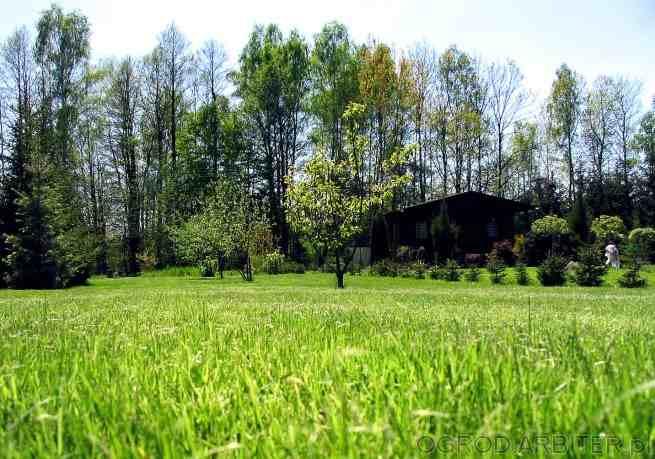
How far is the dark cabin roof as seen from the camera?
132 feet

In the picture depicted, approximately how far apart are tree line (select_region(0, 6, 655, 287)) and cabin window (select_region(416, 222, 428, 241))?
4310 mm

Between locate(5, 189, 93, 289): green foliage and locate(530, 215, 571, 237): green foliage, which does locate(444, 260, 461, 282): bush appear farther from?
locate(5, 189, 93, 289): green foliage

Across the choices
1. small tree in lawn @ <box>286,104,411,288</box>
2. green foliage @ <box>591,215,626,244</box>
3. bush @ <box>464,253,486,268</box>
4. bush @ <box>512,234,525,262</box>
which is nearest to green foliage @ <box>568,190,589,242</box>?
green foliage @ <box>591,215,626,244</box>

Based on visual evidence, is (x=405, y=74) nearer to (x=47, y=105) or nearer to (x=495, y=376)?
(x=47, y=105)

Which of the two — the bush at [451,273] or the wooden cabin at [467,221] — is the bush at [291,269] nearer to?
the wooden cabin at [467,221]

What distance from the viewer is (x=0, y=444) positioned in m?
1.39

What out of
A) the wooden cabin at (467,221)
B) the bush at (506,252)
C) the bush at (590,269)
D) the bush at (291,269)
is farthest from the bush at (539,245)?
the bush at (291,269)

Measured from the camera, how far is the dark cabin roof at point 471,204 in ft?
132

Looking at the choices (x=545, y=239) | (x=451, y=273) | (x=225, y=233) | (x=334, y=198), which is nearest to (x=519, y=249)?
(x=545, y=239)

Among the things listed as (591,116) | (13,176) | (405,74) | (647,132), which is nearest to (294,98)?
A: (405,74)

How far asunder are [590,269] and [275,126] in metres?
32.0

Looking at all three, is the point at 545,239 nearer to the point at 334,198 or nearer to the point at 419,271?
the point at 419,271

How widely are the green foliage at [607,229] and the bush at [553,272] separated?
1760cm

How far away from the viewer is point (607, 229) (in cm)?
3888
